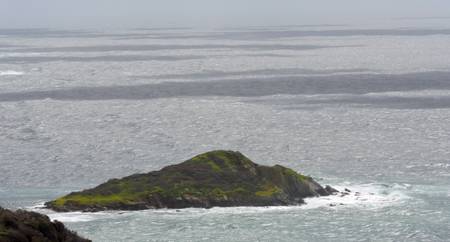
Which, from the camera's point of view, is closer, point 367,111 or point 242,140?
point 242,140

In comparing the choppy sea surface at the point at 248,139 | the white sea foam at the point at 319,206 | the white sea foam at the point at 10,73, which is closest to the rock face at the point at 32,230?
the choppy sea surface at the point at 248,139

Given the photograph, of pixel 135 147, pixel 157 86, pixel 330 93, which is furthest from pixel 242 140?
pixel 157 86

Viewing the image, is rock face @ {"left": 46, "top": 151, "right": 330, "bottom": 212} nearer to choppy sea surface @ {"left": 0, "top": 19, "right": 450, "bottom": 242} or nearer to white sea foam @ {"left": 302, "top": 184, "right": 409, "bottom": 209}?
white sea foam @ {"left": 302, "top": 184, "right": 409, "bottom": 209}

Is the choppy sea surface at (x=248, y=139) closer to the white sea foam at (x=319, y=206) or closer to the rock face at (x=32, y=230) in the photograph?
the white sea foam at (x=319, y=206)

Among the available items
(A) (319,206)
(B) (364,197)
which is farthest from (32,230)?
(B) (364,197)

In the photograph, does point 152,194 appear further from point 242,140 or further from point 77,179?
point 242,140

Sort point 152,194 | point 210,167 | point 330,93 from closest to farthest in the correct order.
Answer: point 152,194
point 210,167
point 330,93
